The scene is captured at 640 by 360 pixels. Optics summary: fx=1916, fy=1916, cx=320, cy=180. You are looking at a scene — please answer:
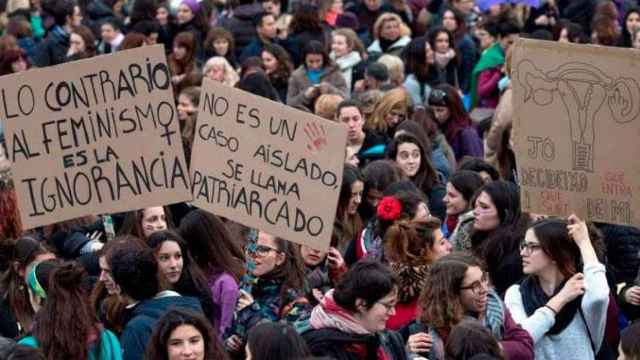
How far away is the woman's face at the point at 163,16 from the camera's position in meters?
20.3

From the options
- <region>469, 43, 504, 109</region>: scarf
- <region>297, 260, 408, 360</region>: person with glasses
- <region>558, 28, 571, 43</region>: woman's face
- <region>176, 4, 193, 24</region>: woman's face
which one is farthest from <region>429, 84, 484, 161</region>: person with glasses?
<region>297, 260, 408, 360</region>: person with glasses

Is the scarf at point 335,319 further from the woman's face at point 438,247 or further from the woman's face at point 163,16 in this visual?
the woman's face at point 163,16

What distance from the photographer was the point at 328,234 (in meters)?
9.44

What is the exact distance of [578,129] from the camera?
9531mm

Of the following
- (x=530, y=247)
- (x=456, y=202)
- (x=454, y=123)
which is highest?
(x=530, y=247)

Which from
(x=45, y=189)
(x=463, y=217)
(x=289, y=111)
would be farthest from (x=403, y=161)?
(x=45, y=189)

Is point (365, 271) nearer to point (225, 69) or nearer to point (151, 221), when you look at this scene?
point (151, 221)

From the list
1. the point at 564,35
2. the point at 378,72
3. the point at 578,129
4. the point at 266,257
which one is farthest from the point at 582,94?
the point at 564,35

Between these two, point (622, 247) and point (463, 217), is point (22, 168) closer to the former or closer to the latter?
point (463, 217)

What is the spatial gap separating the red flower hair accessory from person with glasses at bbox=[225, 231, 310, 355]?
90 cm

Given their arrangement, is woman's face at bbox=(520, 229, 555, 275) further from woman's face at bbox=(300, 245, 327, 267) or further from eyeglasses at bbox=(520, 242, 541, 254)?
woman's face at bbox=(300, 245, 327, 267)

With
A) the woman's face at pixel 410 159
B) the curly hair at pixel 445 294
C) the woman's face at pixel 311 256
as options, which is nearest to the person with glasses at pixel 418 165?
the woman's face at pixel 410 159

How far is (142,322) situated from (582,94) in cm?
255

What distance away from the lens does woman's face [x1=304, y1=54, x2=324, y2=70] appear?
16938mm
